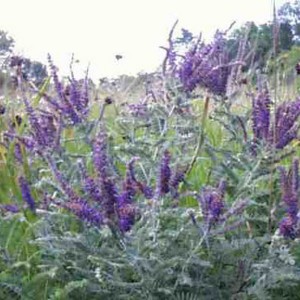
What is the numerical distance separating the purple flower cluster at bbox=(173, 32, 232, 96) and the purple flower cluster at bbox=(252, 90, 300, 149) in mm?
178

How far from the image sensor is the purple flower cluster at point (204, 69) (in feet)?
6.68

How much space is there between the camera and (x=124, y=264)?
5.38 ft

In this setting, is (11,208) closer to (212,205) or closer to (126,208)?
(126,208)

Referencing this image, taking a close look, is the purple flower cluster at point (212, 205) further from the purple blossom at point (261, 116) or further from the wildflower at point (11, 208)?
the wildflower at point (11, 208)

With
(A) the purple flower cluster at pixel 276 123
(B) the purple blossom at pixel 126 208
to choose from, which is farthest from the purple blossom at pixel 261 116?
(B) the purple blossom at pixel 126 208

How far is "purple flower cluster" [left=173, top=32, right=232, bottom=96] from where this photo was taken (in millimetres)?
2037

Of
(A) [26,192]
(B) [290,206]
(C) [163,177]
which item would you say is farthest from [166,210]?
(A) [26,192]

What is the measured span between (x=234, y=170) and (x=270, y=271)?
558mm

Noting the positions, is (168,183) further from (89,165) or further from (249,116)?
(89,165)

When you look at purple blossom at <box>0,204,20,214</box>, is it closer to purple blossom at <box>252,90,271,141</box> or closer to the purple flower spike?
the purple flower spike

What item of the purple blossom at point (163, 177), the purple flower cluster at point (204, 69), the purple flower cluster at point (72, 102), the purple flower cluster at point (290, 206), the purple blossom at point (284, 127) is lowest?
the purple flower cluster at point (290, 206)

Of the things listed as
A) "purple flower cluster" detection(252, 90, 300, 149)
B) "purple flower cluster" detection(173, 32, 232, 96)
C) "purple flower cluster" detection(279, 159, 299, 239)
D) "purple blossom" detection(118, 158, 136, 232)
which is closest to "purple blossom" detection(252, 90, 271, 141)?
"purple flower cluster" detection(252, 90, 300, 149)

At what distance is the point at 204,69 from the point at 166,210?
1.64 feet

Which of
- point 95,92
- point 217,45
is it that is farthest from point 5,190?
point 95,92
